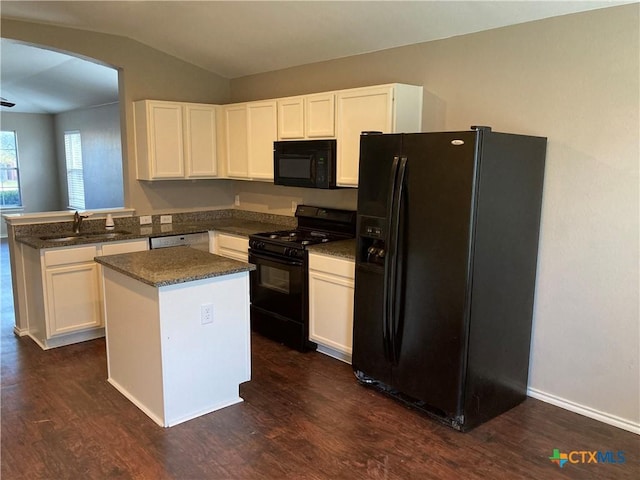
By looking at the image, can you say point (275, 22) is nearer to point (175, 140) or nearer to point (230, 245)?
point (175, 140)

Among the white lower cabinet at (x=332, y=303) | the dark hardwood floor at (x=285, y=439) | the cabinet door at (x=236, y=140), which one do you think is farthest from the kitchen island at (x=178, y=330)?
the cabinet door at (x=236, y=140)

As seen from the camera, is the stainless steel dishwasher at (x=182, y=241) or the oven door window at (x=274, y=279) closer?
the oven door window at (x=274, y=279)

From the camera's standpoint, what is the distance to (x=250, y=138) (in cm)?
471

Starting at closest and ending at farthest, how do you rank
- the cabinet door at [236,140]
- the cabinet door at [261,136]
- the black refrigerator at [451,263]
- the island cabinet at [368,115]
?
the black refrigerator at [451,263] < the island cabinet at [368,115] < the cabinet door at [261,136] < the cabinet door at [236,140]

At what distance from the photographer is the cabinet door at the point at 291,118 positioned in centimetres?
416

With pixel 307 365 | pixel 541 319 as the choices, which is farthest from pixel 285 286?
pixel 541 319

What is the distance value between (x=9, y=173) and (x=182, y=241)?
6765mm

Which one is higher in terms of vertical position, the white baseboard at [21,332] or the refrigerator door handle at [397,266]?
the refrigerator door handle at [397,266]

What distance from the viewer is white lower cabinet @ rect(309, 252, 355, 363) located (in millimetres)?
3602

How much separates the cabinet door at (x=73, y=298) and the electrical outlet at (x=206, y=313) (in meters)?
1.72

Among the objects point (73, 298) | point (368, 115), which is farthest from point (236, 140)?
point (73, 298)

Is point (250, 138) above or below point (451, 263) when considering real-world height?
above

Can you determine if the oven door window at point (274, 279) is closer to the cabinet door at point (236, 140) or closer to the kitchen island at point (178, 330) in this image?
the kitchen island at point (178, 330)

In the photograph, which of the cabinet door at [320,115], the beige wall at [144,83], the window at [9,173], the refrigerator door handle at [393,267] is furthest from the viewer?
the window at [9,173]
